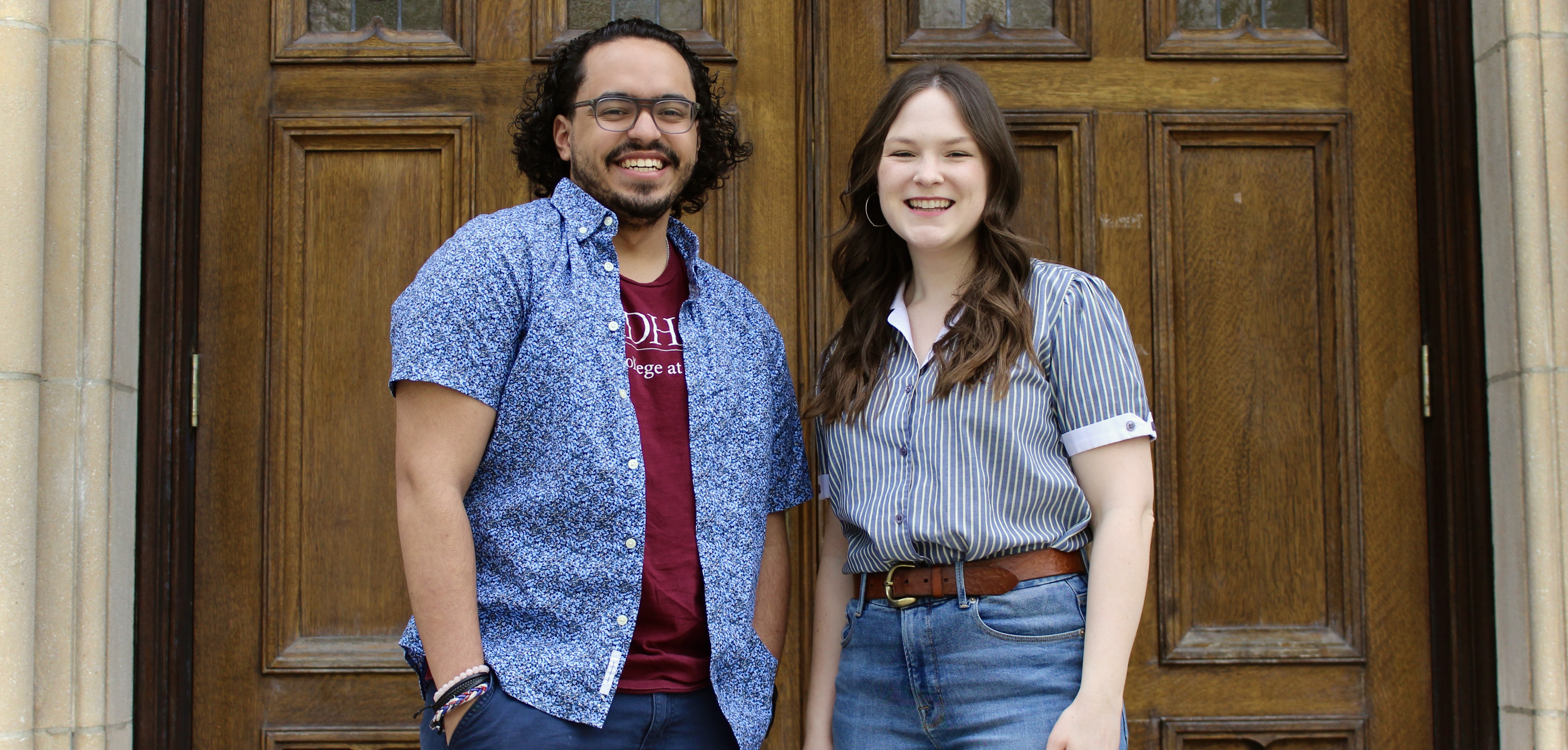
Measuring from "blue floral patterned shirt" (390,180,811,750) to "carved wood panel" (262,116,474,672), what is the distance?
2.60 ft

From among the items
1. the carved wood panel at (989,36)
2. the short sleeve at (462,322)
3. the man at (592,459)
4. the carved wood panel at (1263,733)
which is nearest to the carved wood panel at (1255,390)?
the carved wood panel at (1263,733)

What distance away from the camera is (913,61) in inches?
108

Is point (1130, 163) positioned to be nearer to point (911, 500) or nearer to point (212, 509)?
point (911, 500)

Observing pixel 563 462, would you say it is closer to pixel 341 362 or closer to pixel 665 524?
pixel 665 524

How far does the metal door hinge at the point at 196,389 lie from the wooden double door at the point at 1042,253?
1cm

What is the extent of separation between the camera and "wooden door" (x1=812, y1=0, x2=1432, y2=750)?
8.71 ft

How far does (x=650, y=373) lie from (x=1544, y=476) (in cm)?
179

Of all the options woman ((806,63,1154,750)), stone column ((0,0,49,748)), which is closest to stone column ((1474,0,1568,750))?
woman ((806,63,1154,750))

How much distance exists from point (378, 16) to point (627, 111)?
41.6 inches

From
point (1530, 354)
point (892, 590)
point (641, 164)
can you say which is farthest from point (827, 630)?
point (1530, 354)

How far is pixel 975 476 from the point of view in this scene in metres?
1.81

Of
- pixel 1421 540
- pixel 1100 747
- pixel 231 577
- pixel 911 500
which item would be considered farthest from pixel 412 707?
pixel 1421 540

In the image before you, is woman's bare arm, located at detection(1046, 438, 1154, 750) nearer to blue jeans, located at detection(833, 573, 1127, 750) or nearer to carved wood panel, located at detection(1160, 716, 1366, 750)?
blue jeans, located at detection(833, 573, 1127, 750)

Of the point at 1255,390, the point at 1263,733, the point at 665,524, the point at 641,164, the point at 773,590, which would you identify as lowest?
the point at 1263,733
